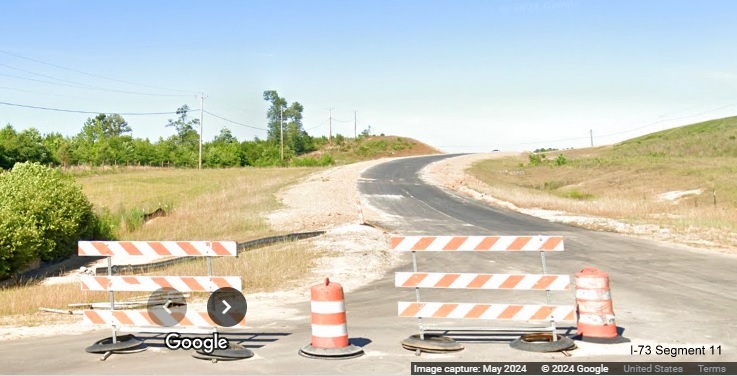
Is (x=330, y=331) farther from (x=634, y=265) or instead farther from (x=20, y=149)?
(x=20, y=149)

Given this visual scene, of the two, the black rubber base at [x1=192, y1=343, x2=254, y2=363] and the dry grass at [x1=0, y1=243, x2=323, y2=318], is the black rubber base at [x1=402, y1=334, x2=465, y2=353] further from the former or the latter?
the dry grass at [x1=0, y1=243, x2=323, y2=318]

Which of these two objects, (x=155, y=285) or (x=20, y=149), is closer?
(x=155, y=285)

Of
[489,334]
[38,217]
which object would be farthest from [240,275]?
[38,217]

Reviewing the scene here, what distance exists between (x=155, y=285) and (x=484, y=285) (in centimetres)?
468

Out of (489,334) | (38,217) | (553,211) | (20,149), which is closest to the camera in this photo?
(489,334)

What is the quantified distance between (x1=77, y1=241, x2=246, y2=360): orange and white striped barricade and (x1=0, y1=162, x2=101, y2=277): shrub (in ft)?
54.7

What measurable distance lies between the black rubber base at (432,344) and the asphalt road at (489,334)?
113mm

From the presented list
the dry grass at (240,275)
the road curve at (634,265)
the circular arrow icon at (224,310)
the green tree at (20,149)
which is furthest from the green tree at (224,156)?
the circular arrow icon at (224,310)

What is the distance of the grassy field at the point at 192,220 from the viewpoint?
1662cm

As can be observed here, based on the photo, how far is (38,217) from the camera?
92.5 ft

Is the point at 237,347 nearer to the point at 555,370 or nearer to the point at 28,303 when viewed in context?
the point at 555,370

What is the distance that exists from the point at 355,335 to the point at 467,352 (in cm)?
207

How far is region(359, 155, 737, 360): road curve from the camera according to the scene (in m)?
10.6
